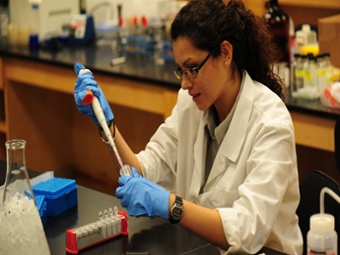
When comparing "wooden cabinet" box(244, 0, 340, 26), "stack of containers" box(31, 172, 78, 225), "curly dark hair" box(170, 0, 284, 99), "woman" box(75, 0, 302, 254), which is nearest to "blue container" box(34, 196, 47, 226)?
"stack of containers" box(31, 172, 78, 225)

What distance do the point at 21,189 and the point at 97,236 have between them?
251mm

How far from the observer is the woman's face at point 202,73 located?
5.83 feet

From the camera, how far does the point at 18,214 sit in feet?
4.48

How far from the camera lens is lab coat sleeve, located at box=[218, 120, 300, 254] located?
1.59 meters

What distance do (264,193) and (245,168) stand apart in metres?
0.16

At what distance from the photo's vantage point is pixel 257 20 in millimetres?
1884

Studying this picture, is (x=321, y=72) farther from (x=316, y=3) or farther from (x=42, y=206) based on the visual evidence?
(x=42, y=206)

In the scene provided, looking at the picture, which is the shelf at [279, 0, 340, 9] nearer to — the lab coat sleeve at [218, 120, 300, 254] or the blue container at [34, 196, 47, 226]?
the lab coat sleeve at [218, 120, 300, 254]

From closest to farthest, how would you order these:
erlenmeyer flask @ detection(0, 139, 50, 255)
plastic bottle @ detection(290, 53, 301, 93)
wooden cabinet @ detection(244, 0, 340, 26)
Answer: erlenmeyer flask @ detection(0, 139, 50, 255) < plastic bottle @ detection(290, 53, 301, 93) < wooden cabinet @ detection(244, 0, 340, 26)

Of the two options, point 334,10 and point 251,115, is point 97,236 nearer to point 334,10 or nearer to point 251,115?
point 251,115

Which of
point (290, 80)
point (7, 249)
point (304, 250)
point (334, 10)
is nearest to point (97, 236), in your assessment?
point (7, 249)

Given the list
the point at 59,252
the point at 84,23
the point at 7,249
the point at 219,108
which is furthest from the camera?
the point at 84,23

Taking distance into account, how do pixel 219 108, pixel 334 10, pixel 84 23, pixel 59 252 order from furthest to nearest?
pixel 84 23
pixel 334 10
pixel 219 108
pixel 59 252

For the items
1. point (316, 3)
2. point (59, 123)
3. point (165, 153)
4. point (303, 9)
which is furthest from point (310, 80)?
point (59, 123)
